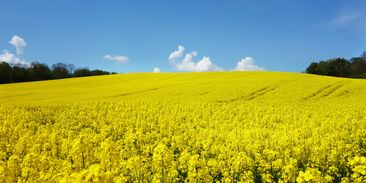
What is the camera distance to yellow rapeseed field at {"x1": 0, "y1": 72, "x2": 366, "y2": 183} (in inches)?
289

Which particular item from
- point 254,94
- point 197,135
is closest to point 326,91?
point 254,94

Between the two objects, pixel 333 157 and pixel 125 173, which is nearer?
pixel 125 173

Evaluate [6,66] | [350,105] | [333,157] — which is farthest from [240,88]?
[6,66]

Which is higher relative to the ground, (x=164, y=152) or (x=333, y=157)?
(x=164, y=152)

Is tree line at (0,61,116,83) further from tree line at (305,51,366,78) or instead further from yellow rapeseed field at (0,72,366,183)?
tree line at (305,51,366,78)

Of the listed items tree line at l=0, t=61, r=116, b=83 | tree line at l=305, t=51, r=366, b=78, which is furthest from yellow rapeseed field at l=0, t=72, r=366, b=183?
tree line at l=305, t=51, r=366, b=78

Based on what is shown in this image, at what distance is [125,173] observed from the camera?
8.01 meters

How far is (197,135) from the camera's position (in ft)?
48.8

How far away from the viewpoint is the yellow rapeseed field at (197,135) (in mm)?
7332

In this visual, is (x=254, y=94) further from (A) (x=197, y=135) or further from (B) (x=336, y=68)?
(B) (x=336, y=68)

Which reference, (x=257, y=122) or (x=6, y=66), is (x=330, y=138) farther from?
(x=6, y=66)

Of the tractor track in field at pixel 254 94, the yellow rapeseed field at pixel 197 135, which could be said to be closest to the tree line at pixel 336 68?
the yellow rapeseed field at pixel 197 135

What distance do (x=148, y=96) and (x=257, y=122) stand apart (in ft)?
39.4

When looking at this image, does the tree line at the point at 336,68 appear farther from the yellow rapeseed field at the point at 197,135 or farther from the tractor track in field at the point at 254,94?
the tractor track in field at the point at 254,94
